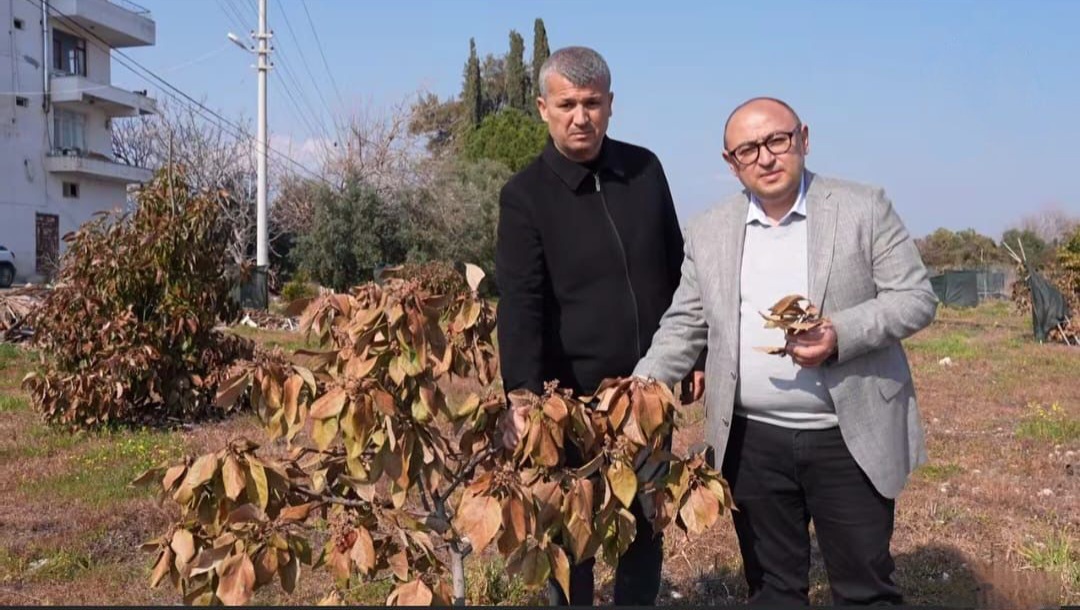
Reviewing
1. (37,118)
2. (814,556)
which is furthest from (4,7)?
(814,556)

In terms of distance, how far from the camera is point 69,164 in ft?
118

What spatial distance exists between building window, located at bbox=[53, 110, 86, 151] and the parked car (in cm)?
625

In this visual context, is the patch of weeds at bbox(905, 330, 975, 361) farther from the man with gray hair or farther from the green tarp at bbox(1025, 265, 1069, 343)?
the man with gray hair

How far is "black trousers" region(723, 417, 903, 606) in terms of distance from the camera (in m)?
2.69

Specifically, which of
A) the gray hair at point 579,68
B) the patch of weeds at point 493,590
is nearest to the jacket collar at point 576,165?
the gray hair at point 579,68

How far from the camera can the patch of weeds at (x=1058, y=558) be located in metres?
4.28

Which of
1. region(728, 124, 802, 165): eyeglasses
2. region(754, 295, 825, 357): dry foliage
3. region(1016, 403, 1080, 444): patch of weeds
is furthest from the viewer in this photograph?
region(1016, 403, 1080, 444): patch of weeds

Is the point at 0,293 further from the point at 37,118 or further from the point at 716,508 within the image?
the point at 37,118

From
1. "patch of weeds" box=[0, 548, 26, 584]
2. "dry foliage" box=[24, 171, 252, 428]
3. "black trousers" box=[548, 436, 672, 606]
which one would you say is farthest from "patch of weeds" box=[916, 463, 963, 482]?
"dry foliage" box=[24, 171, 252, 428]

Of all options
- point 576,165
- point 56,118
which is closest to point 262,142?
point 56,118

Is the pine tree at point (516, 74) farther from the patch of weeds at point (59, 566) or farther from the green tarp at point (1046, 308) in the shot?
the patch of weeds at point (59, 566)

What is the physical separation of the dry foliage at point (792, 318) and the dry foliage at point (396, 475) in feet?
1.03

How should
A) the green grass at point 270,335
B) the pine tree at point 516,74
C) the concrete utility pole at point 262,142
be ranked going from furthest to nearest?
the pine tree at point 516,74
the concrete utility pole at point 262,142
the green grass at point 270,335

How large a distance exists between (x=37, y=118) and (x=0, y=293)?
2255 centimetres
